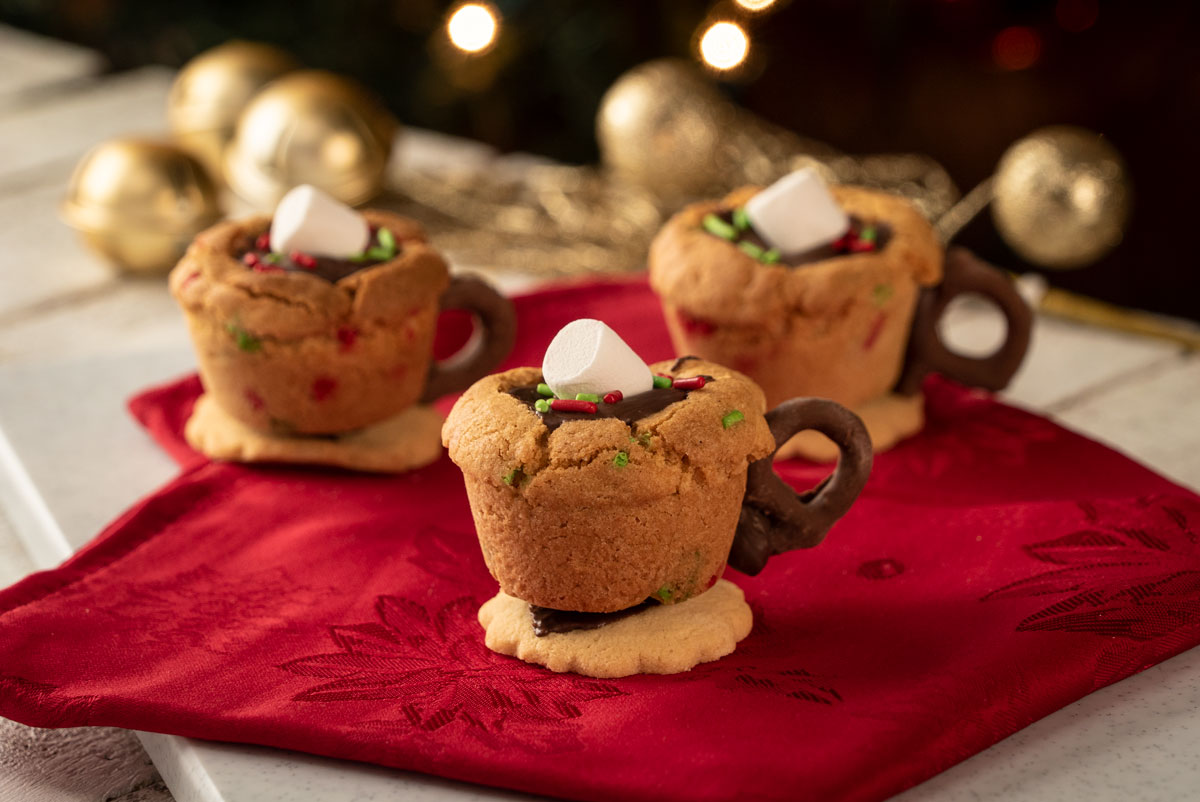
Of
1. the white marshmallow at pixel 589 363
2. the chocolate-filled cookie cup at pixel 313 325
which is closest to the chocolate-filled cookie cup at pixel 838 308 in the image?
the chocolate-filled cookie cup at pixel 313 325

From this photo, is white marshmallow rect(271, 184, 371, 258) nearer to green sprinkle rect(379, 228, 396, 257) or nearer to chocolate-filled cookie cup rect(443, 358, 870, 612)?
green sprinkle rect(379, 228, 396, 257)

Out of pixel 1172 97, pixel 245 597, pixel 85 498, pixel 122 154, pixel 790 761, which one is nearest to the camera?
pixel 790 761

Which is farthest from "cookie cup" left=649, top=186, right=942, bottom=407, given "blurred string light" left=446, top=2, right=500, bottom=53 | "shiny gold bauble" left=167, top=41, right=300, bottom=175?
"shiny gold bauble" left=167, top=41, right=300, bottom=175

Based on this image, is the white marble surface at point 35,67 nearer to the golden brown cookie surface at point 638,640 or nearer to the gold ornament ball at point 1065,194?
the gold ornament ball at point 1065,194

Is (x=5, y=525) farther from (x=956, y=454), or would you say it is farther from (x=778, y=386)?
(x=956, y=454)

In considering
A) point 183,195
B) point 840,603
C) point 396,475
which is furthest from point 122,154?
point 840,603

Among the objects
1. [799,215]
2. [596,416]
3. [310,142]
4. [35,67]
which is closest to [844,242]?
[799,215]
